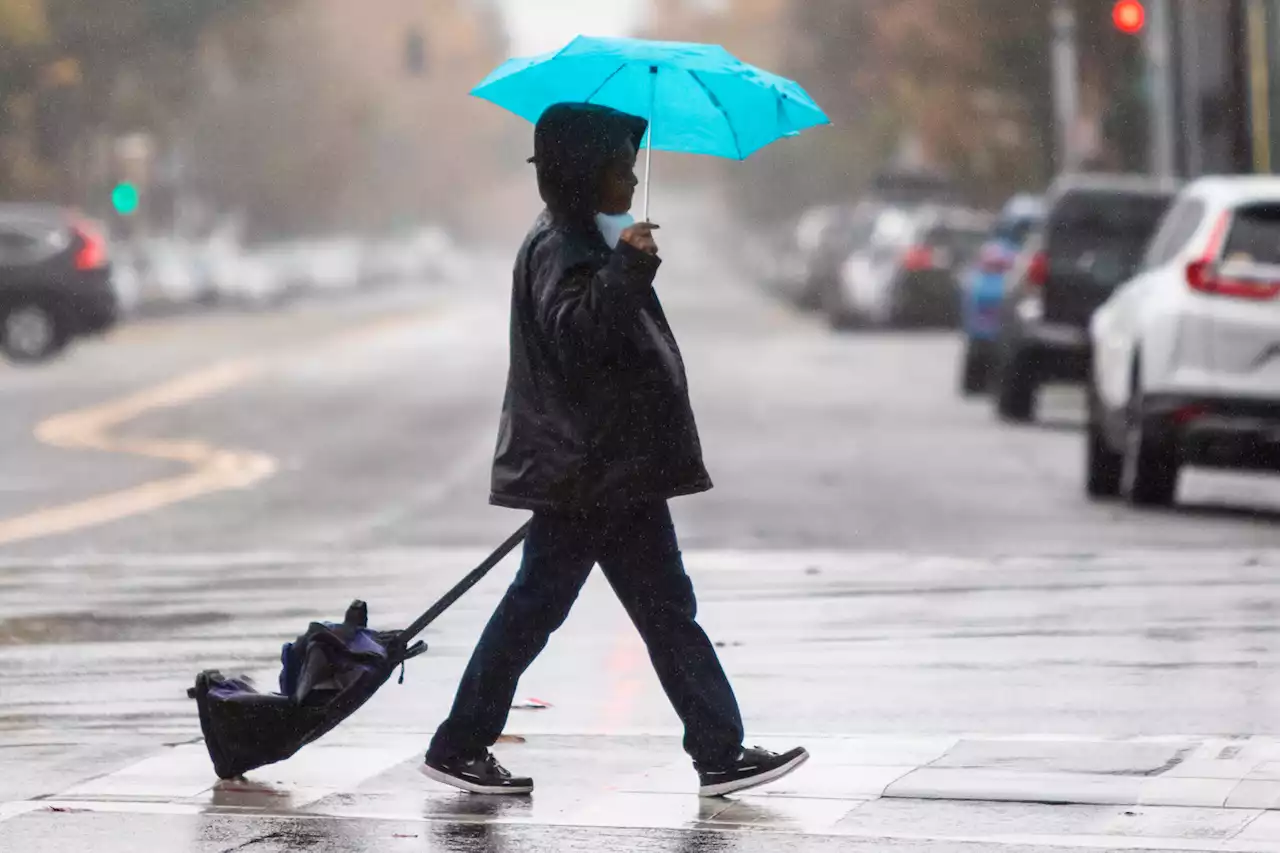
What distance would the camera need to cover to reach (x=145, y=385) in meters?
31.9

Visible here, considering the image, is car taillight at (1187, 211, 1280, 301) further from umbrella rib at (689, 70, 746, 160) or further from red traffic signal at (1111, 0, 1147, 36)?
red traffic signal at (1111, 0, 1147, 36)

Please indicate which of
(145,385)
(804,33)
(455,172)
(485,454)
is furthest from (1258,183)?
(455,172)

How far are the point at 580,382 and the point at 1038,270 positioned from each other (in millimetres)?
15889

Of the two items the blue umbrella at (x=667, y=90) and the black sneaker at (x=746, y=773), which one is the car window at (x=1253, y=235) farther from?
the black sneaker at (x=746, y=773)

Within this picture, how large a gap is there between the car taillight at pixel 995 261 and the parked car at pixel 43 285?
1420cm

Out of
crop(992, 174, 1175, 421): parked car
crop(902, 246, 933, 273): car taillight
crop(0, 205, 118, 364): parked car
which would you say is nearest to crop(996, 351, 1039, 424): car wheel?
crop(992, 174, 1175, 421): parked car

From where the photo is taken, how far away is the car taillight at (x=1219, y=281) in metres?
14.8

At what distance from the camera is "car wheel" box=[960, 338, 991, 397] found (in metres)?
27.2

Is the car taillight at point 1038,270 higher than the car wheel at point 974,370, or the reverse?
the car taillight at point 1038,270

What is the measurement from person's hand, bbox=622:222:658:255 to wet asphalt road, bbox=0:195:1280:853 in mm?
1327

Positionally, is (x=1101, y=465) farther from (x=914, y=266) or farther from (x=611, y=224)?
(x=914, y=266)

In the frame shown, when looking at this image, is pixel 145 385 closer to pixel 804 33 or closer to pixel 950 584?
pixel 950 584

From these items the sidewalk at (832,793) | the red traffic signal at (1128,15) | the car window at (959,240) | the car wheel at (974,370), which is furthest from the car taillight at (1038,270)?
the car window at (959,240)

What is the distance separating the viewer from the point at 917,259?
1592 inches
